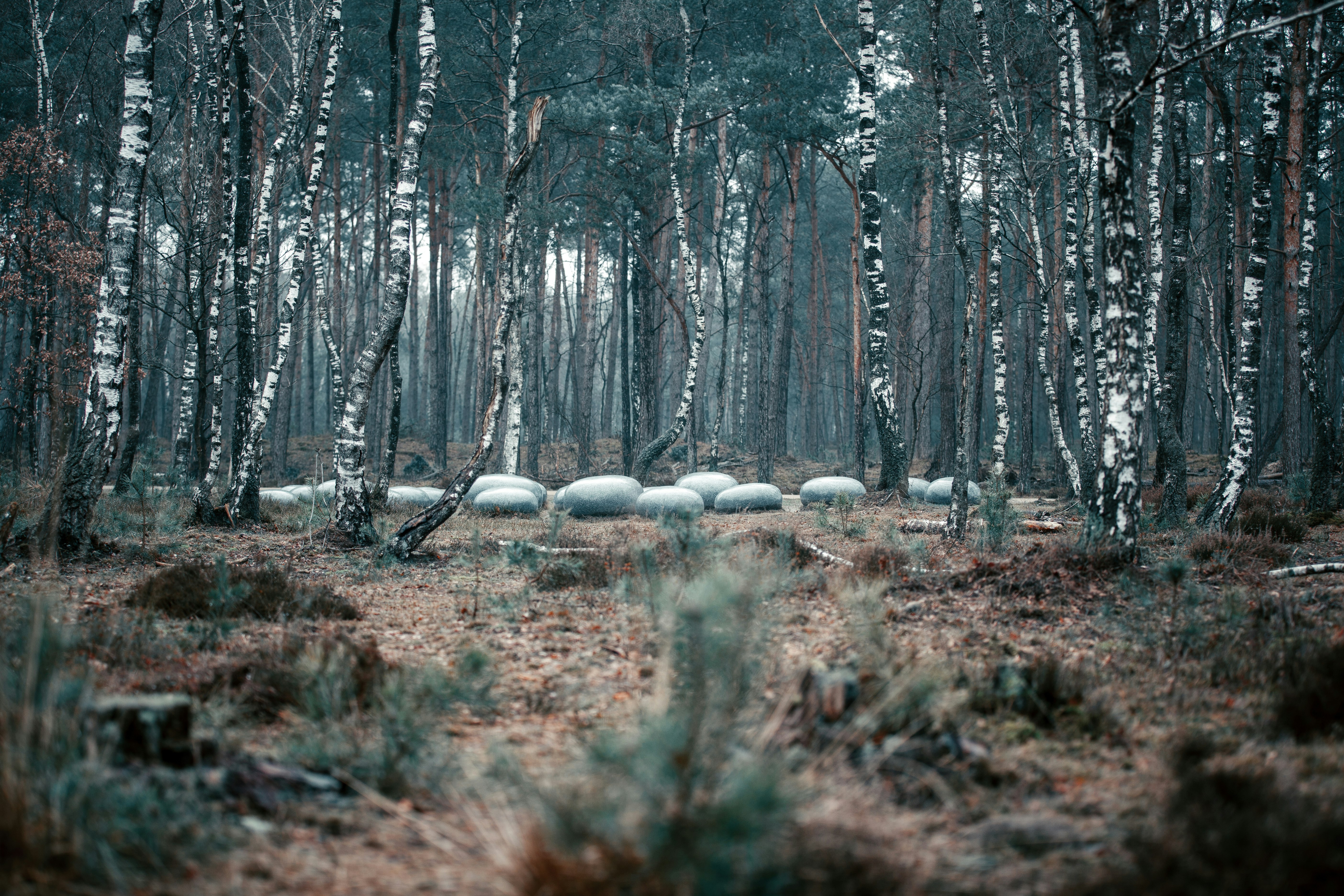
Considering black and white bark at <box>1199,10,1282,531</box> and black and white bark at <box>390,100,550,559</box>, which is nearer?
black and white bark at <box>390,100,550,559</box>

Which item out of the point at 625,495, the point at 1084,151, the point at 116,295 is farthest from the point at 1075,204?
the point at 116,295

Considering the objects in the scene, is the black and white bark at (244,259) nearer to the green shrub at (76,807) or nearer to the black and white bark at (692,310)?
the black and white bark at (692,310)

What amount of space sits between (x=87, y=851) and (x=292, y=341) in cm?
2141

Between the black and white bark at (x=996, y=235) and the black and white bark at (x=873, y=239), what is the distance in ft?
4.46

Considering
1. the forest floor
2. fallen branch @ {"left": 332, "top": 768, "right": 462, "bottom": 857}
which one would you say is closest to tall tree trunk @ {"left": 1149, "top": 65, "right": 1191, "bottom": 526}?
the forest floor

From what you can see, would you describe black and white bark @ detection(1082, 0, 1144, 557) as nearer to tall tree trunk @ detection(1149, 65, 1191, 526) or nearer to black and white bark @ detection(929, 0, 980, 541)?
black and white bark @ detection(929, 0, 980, 541)

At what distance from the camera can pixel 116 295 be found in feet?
22.4

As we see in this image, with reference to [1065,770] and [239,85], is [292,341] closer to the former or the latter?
[239,85]

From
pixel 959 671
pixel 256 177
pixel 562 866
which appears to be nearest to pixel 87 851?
pixel 562 866

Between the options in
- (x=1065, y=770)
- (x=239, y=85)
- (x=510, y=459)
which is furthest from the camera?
(x=510, y=459)

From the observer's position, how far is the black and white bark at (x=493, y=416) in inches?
287

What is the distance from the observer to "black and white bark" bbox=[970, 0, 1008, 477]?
9055 millimetres

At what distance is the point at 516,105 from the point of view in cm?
1600

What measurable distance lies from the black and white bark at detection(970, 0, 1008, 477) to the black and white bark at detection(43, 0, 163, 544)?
27.3ft
